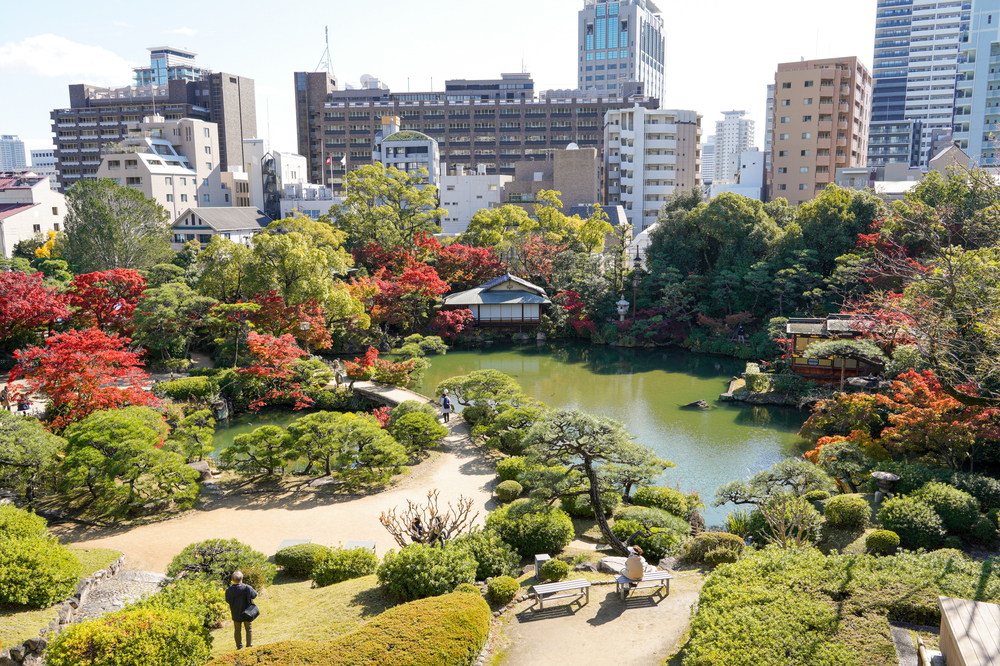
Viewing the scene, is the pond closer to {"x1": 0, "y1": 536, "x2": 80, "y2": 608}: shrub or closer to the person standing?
the person standing

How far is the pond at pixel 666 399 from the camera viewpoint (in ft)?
57.0

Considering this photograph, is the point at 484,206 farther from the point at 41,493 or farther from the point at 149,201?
the point at 41,493

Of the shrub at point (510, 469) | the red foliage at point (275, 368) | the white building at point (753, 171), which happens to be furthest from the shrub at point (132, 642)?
the white building at point (753, 171)

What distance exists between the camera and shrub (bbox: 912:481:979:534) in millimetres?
10984

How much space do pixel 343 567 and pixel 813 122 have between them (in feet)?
149

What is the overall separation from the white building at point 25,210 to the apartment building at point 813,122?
46.9 metres

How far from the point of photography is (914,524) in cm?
1075

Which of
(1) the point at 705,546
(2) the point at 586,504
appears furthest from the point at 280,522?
(1) the point at 705,546

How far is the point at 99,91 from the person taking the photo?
78.8m

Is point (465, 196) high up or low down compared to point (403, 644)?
up

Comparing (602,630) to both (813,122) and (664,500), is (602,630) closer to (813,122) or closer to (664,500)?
(664,500)

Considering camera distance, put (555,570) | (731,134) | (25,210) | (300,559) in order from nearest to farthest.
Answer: (555,570), (300,559), (25,210), (731,134)

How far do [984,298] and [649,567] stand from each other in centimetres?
618

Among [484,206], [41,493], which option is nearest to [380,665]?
[41,493]
